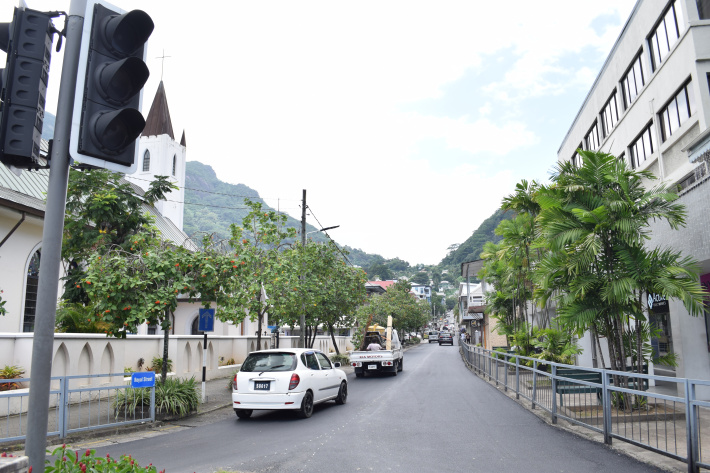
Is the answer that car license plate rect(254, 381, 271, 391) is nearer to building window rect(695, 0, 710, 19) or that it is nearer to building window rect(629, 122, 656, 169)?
building window rect(629, 122, 656, 169)

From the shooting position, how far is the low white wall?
13.2 metres

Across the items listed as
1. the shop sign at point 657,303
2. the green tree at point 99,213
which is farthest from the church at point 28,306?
the shop sign at point 657,303

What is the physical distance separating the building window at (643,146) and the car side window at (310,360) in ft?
38.8

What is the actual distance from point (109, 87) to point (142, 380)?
898cm

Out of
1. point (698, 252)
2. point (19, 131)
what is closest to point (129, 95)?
point (19, 131)

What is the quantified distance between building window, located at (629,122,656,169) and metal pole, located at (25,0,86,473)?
57.6 ft

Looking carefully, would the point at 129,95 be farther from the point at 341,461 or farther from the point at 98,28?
the point at 341,461

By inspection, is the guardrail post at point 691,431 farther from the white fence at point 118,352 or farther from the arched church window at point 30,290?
the arched church window at point 30,290

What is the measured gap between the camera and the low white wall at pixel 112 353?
1321 cm

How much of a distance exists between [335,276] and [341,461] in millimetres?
18927

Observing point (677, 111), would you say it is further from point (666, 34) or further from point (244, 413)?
point (244, 413)

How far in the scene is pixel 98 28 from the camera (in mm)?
3447

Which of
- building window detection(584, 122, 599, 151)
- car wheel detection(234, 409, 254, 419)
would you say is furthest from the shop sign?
car wheel detection(234, 409, 254, 419)

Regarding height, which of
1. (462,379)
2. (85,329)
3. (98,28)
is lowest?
(462,379)
